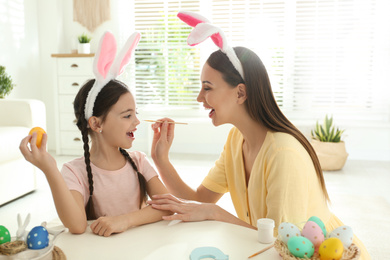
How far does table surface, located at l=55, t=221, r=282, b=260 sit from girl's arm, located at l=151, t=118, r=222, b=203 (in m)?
0.46

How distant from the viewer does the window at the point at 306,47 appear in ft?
15.0

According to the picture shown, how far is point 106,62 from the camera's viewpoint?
1379mm

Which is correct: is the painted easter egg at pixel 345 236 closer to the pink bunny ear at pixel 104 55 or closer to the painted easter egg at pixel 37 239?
the painted easter egg at pixel 37 239

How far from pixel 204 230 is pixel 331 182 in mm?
2766

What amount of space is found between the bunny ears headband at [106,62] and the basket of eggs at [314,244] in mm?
752

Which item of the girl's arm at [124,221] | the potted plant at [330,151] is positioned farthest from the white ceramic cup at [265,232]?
the potted plant at [330,151]

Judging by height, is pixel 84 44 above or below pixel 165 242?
above

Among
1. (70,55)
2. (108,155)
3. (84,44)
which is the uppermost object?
(84,44)

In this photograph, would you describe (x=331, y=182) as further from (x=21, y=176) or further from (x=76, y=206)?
(x=76, y=206)

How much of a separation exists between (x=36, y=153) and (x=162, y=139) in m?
0.62

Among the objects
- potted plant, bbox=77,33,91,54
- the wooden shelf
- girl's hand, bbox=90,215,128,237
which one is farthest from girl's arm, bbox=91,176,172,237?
potted plant, bbox=77,33,91,54

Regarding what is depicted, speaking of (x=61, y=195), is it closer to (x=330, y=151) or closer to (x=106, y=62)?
(x=106, y=62)

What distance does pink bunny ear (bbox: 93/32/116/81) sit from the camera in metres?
1.34

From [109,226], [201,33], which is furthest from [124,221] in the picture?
[201,33]
